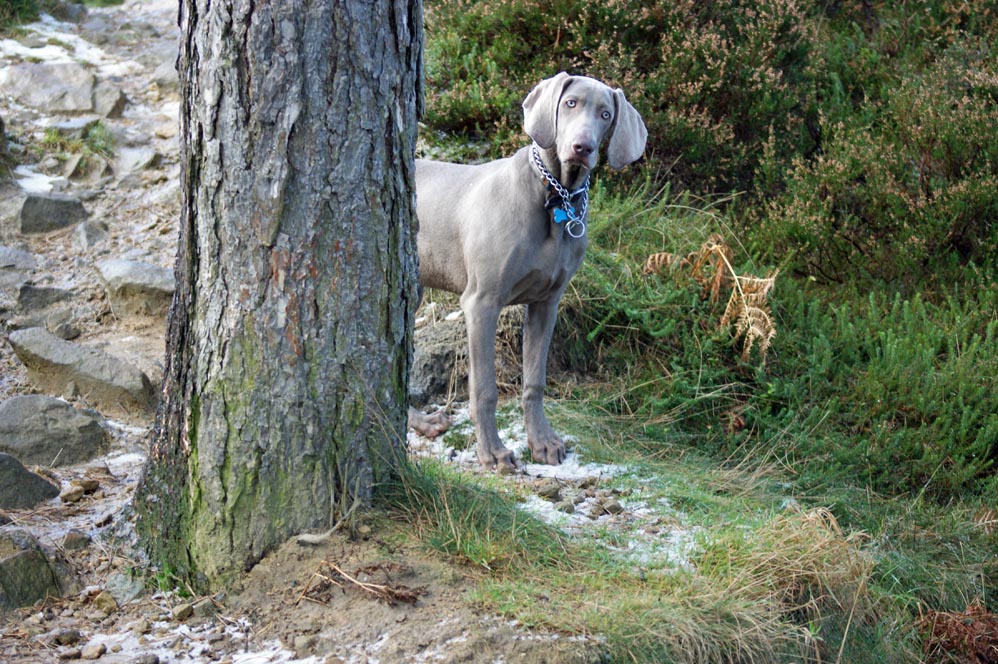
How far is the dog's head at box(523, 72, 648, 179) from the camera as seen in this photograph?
155 inches

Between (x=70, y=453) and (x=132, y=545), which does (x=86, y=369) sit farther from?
(x=132, y=545)

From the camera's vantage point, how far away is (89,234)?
Result: 6.46 meters

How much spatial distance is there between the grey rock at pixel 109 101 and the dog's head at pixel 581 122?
477 cm

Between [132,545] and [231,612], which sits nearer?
[231,612]

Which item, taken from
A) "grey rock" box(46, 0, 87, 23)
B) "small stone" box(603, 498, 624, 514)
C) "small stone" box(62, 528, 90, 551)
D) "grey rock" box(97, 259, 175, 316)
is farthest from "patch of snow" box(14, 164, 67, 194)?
"small stone" box(603, 498, 624, 514)

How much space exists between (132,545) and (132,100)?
19.0ft

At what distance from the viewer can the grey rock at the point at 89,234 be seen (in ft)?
21.0

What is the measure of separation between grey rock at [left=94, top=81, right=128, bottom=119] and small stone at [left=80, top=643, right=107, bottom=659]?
5.93 m

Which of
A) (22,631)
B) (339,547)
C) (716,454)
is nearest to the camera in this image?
(22,631)

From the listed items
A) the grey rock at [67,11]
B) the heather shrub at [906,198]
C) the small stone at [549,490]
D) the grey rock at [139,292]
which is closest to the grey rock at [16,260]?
the grey rock at [139,292]

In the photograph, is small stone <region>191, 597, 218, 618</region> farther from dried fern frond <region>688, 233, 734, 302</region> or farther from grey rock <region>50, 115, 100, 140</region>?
grey rock <region>50, 115, 100, 140</region>

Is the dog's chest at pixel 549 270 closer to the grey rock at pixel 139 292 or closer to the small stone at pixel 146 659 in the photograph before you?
the small stone at pixel 146 659

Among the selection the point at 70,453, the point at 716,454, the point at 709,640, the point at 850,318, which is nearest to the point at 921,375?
the point at 850,318

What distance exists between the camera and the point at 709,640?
112 inches
